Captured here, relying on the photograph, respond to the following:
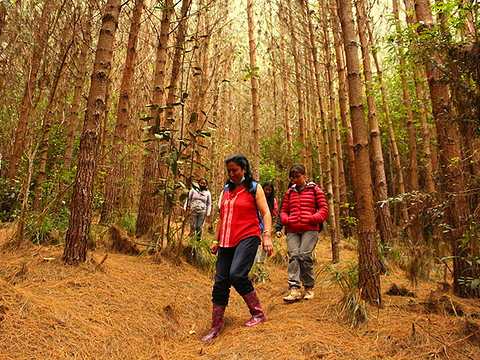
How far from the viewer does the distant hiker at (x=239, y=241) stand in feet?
10.6

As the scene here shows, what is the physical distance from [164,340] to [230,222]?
1338mm

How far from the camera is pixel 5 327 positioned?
2.63 metres

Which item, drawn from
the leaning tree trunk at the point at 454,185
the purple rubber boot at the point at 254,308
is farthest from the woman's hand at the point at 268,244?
the leaning tree trunk at the point at 454,185

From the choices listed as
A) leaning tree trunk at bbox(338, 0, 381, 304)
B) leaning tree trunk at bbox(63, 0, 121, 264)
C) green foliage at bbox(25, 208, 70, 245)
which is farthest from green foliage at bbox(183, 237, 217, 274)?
leaning tree trunk at bbox(338, 0, 381, 304)

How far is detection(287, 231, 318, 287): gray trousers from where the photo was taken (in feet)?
14.0

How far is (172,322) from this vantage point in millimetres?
3594

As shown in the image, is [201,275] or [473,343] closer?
[473,343]

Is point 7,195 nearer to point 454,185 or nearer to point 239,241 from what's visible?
point 239,241

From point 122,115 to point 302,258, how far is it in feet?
16.0

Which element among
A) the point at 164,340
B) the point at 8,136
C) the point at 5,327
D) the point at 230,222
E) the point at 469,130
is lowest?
the point at 164,340

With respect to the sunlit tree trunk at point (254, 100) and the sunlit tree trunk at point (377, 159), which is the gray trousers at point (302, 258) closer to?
the sunlit tree trunk at point (377, 159)

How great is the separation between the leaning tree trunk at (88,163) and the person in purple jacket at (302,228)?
262 cm

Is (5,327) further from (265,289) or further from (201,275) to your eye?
(265,289)


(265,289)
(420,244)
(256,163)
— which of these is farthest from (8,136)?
(420,244)
